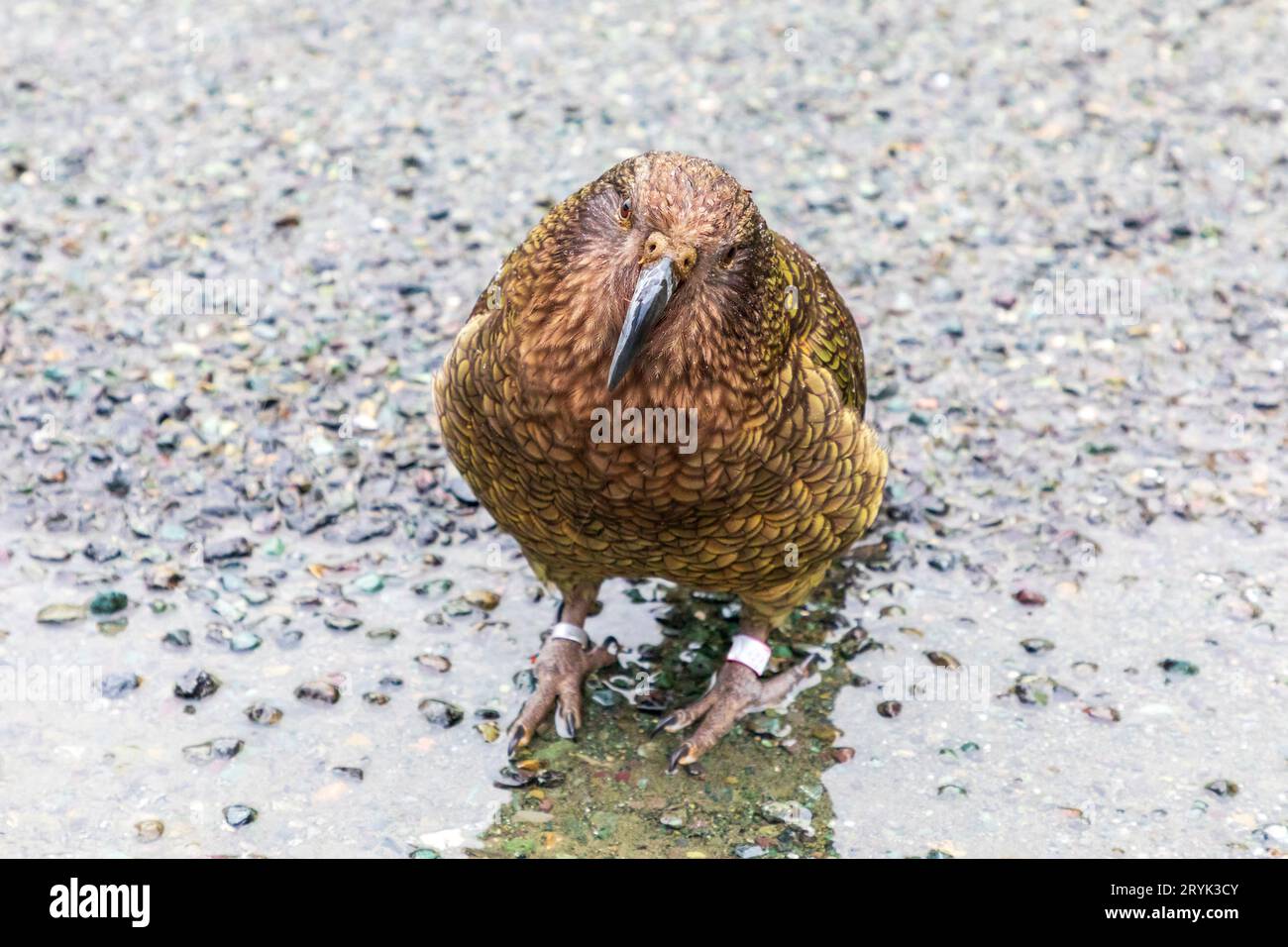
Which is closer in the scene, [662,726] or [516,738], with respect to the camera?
[516,738]

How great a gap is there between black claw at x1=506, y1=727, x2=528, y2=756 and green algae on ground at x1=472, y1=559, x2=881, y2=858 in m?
0.05

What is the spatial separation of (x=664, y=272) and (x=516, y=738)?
213 cm

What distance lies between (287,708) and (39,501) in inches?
70.0

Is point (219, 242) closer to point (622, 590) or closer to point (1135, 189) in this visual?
point (622, 590)

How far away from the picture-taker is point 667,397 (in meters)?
3.95

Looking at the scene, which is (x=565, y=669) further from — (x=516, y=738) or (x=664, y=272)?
(x=664, y=272)

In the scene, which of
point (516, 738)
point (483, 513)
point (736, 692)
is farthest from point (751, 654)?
point (483, 513)

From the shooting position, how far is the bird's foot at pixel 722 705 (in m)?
5.00

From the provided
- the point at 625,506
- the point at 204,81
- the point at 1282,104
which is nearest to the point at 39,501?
the point at 625,506

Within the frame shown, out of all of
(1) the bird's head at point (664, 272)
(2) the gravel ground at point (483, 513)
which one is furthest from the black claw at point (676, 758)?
(1) the bird's head at point (664, 272)

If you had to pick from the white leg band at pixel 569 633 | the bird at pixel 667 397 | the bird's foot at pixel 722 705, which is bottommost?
the bird's foot at pixel 722 705

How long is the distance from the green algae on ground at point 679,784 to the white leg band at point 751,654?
193 millimetres

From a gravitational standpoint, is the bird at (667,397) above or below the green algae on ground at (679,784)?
above

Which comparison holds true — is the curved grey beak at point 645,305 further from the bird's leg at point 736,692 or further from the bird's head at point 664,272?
the bird's leg at point 736,692
